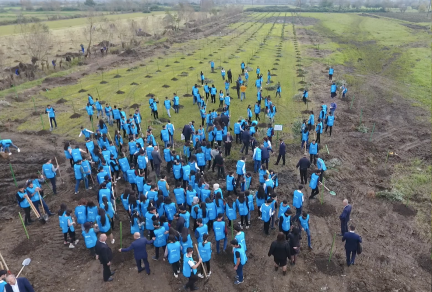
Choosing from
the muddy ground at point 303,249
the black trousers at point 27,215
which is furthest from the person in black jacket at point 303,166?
the black trousers at point 27,215

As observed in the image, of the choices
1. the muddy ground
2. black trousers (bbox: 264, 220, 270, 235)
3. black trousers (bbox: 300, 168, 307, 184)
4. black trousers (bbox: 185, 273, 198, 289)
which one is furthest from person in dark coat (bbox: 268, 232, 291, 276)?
black trousers (bbox: 300, 168, 307, 184)

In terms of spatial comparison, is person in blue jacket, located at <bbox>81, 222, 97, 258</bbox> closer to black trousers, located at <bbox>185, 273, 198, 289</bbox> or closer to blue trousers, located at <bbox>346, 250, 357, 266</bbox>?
black trousers, located at <bbox>185, 273, 198, 289</bbox>

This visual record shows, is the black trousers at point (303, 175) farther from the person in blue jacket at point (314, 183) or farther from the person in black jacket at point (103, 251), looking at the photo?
the person in black jacket at point (103, 251)

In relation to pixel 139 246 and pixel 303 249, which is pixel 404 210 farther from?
pixel 139 246

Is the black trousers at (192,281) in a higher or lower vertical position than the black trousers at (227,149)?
lower

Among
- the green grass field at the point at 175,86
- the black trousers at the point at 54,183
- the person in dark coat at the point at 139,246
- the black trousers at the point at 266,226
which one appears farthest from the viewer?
the green grass field at the point at 175,86

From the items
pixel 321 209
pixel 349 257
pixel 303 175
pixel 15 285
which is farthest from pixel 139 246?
pixel 303 175

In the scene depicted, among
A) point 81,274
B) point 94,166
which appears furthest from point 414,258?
point 94,166
